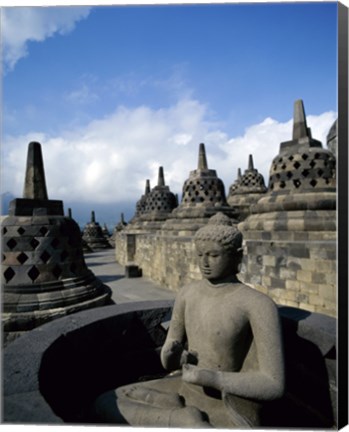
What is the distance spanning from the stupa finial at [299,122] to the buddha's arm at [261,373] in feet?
18.9

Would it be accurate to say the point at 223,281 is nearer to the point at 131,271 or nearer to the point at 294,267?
the point at 294,267

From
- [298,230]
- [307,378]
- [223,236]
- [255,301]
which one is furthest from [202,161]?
[255,301]

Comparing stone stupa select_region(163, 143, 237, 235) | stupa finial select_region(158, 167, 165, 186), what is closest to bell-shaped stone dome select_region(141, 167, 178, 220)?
stupa finial select_region(158, 167, 165, 186)

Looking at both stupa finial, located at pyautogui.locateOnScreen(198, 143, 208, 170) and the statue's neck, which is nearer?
the statue's neck

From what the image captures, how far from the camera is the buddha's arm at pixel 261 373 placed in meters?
1.47

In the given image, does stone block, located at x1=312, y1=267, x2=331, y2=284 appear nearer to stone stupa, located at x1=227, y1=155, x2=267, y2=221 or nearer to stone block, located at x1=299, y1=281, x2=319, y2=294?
stone block, located at x1=299, y1=281, x2=319, y2=294

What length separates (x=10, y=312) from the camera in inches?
108

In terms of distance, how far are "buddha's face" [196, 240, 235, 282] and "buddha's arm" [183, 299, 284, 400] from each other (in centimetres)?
30

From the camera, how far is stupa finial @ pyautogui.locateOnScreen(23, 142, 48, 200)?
3.26 m

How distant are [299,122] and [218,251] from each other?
18.6 feet

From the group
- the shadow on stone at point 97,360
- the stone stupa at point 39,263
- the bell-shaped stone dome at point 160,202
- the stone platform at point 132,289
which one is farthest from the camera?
the bell-shaped stone dome at point 160,202

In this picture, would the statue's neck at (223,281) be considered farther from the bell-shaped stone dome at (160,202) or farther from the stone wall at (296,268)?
the bell-shaped stone dome at (160,202)

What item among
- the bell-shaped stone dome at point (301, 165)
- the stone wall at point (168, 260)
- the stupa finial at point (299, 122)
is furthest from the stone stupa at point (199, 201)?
the stupa finial at point (299, 122)

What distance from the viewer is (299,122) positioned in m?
6.16
